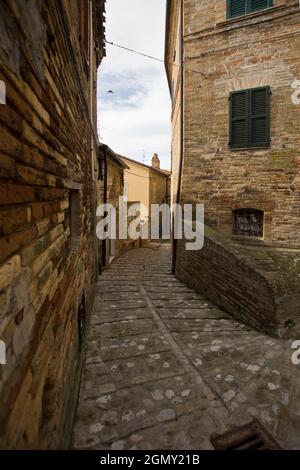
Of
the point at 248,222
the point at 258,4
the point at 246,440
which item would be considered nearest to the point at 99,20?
the point at 258,4

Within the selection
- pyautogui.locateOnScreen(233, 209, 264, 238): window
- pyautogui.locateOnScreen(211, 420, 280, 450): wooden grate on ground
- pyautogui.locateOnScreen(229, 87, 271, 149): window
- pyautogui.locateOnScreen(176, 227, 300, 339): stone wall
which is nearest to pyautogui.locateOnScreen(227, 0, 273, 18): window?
pyautogui.locateOnScreen(229, 87, 271, 149): window

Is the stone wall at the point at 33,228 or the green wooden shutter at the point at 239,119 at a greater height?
the green wooden shutter at the point at 239,119

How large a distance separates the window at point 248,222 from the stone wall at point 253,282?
604mm

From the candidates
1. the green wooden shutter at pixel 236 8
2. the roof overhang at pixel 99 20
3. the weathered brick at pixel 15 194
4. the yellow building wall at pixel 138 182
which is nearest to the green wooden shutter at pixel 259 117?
the green wooden shutter at pixel 236 8

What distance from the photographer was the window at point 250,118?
7078 millimetres

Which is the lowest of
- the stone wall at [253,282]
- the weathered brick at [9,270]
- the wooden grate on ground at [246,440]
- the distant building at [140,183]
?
the wooden grate on ground at [246,440]

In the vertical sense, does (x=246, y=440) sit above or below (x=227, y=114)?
below

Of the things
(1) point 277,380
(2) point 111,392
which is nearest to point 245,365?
(1) point 277,380

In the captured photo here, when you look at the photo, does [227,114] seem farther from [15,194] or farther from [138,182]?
[138,182]

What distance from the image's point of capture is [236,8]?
23.9 ft

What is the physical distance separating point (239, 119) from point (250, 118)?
0.30m

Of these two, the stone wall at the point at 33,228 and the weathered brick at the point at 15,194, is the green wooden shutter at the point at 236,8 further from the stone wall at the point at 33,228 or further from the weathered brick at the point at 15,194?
the weathered brick at the point at 15,194

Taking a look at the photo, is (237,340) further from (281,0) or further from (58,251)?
A: (281,0)

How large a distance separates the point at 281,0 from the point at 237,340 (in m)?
8.22
